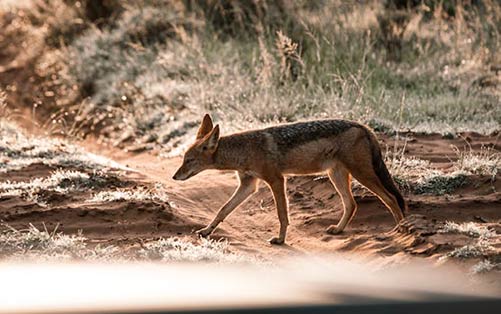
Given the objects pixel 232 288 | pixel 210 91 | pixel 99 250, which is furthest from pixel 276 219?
pixel 210 91

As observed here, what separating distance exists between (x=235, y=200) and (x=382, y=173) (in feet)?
4.37

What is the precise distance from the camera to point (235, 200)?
30.2 ft

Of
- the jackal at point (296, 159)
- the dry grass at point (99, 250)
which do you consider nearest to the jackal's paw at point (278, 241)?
the jackal at point (296, 159)

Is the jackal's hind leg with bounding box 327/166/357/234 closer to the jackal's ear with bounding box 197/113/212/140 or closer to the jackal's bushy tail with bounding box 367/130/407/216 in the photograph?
the jackal's bushy tail with bounding box 367/130/407/216

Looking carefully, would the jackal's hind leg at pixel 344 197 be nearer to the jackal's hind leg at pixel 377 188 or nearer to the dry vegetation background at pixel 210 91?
the jackal's hind leg at pixel 377 188

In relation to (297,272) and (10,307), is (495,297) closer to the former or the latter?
(297,272)

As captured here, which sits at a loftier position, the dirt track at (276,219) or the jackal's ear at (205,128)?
the jackal's ear at (205,128)

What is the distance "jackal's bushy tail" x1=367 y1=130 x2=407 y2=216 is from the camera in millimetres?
9047

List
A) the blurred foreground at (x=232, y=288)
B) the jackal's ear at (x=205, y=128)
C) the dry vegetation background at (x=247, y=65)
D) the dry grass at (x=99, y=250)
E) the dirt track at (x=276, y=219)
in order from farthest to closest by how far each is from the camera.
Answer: the dry vegetation background at (x=247, y=65), the jackal's ear at (x=205, y=128), the dirt track at (x=276, y=219), the dry grass at (x=99, y=250), the blurred foreground at (x=232, y=288)

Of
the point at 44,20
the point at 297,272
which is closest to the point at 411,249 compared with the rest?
the point at 297,272

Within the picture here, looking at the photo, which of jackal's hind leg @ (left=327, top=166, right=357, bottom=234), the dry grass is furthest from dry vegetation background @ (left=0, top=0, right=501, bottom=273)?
jackal's hind leg @ (left=327, top=166, right=357, bottom=234)

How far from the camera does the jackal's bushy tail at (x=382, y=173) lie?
29.7 ft

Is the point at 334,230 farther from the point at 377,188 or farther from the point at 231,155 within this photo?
the point at 231,155

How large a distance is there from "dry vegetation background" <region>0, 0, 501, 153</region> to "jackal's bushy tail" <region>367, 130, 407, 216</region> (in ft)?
10.3
